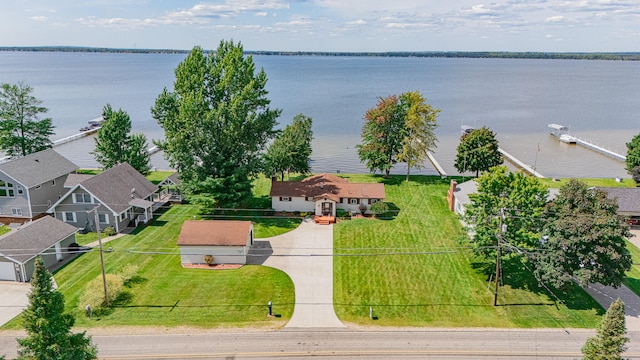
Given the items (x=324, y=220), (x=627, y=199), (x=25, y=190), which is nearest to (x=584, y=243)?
(x=627, y=199)

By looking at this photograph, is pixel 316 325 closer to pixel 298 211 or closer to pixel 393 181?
pixel 298 211

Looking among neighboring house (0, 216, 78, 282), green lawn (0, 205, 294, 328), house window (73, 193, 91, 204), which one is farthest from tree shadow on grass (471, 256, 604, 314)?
house window (73, 193, 91, 204)

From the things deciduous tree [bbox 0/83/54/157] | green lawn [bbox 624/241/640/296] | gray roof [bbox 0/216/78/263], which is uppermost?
deciduous tree [bbox 0/83/54/157]

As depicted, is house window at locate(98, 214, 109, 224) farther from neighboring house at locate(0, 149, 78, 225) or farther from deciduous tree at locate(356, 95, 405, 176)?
deciduous tree at locate(356, 95, 405, 176)

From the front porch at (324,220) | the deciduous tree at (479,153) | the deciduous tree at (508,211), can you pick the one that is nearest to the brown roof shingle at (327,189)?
the front porch at (324,220)

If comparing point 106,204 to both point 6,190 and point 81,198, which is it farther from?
point 6,190
